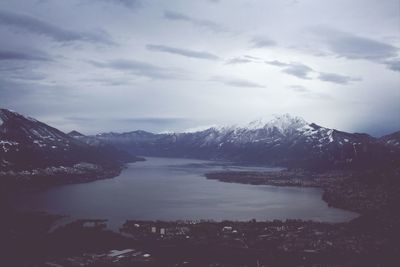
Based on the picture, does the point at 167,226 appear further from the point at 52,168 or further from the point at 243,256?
the point at 52,168

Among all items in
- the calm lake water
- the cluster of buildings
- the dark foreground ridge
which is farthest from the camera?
the calm lake water

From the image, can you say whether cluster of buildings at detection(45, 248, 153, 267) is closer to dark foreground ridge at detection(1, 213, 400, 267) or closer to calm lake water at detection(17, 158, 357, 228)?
dark foreground ridge at detection(1, 213, 400, 267)

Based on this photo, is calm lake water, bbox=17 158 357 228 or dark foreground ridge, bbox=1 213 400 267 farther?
calm lake water, bbox=17 158 357 228

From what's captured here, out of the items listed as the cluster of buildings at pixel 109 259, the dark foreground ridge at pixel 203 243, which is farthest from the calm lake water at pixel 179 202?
the cluster of buildings at pixel 109 259

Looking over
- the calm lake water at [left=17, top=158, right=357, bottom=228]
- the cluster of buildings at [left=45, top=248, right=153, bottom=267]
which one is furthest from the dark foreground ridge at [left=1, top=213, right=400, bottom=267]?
the calm lake water at [left=17, top=158, right=357, bottom=228]

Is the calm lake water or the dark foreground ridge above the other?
the calm lake water

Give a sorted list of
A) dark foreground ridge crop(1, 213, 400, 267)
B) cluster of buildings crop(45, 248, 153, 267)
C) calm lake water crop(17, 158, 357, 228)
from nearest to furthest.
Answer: cluster of buildings crop(45, 248, 153, 267) < dark foreground ridge crop(1, 213, 400, 267) < calm lake water crop(17, 158, 357, 228)

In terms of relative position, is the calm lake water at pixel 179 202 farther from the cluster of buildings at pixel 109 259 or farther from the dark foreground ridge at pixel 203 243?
the cluster of buildings at pixel 109 259

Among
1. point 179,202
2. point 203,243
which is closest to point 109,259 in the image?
point 203,243
